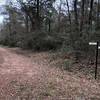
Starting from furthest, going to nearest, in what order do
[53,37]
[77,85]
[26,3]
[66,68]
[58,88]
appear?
[26,3], [53,37], [66,68], [77,85], [58,88]

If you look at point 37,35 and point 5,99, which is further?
point 37,35

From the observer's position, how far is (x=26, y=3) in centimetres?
2777

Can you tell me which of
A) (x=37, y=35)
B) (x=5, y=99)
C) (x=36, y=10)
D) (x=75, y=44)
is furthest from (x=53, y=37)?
(x=5, y=99)

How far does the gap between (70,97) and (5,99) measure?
1.76 meters

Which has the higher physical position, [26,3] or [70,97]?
[26,3]

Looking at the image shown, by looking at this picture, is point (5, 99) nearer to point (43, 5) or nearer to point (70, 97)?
point (70, 97)

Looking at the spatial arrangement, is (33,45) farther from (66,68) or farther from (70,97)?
(70,97)

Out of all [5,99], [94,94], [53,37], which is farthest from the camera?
[53,37]

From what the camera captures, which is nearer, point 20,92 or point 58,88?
point 20,92

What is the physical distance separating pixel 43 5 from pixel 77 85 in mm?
21829

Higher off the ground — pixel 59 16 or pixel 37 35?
pixel 59 16

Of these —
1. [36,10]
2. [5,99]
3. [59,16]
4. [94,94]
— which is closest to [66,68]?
[94,94]

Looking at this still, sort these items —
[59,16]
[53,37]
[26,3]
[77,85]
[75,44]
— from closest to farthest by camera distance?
[77,85], [75,44], [53,37], [26,3], [59,16]

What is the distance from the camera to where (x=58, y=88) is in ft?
23.3
